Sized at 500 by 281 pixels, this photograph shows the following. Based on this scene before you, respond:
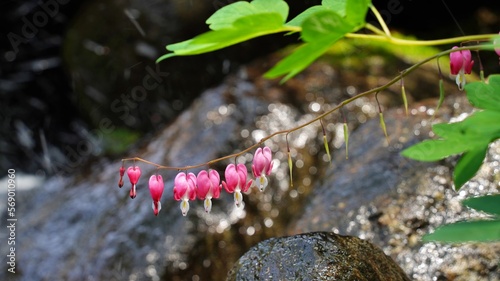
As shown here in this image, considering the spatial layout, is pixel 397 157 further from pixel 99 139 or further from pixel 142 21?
pixel 99 139

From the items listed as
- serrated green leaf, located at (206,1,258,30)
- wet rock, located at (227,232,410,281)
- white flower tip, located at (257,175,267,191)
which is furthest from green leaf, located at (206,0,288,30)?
wet rock, located at (227,232,410,281)

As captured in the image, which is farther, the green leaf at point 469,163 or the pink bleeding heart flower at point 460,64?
the pink bleeding heart flower at point 460,64

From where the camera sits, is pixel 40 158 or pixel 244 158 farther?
pixel 40 158

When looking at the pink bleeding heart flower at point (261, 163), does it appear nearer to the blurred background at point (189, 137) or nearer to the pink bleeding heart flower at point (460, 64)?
the pink bleeding heart flower at point (460, 64)

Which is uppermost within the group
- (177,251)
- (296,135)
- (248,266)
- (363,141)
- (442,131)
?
(442,131)

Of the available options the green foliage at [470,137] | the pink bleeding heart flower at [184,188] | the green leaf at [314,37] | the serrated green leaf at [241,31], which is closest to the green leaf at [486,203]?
the green foliage at [470,137]

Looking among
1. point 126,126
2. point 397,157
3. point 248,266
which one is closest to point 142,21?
point 126,126

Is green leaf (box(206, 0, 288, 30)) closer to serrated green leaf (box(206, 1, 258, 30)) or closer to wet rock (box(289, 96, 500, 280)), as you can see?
serrated green leaf (box(206, 1, 258, 30))

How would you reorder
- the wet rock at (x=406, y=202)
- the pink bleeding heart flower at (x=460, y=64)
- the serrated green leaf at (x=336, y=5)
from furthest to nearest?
1. the wet rock at (x=406, y=202)
2. the pink bleeding heart flower at (x=460, y=64)
3. the serrated green leaf at (x=336, y=5)
